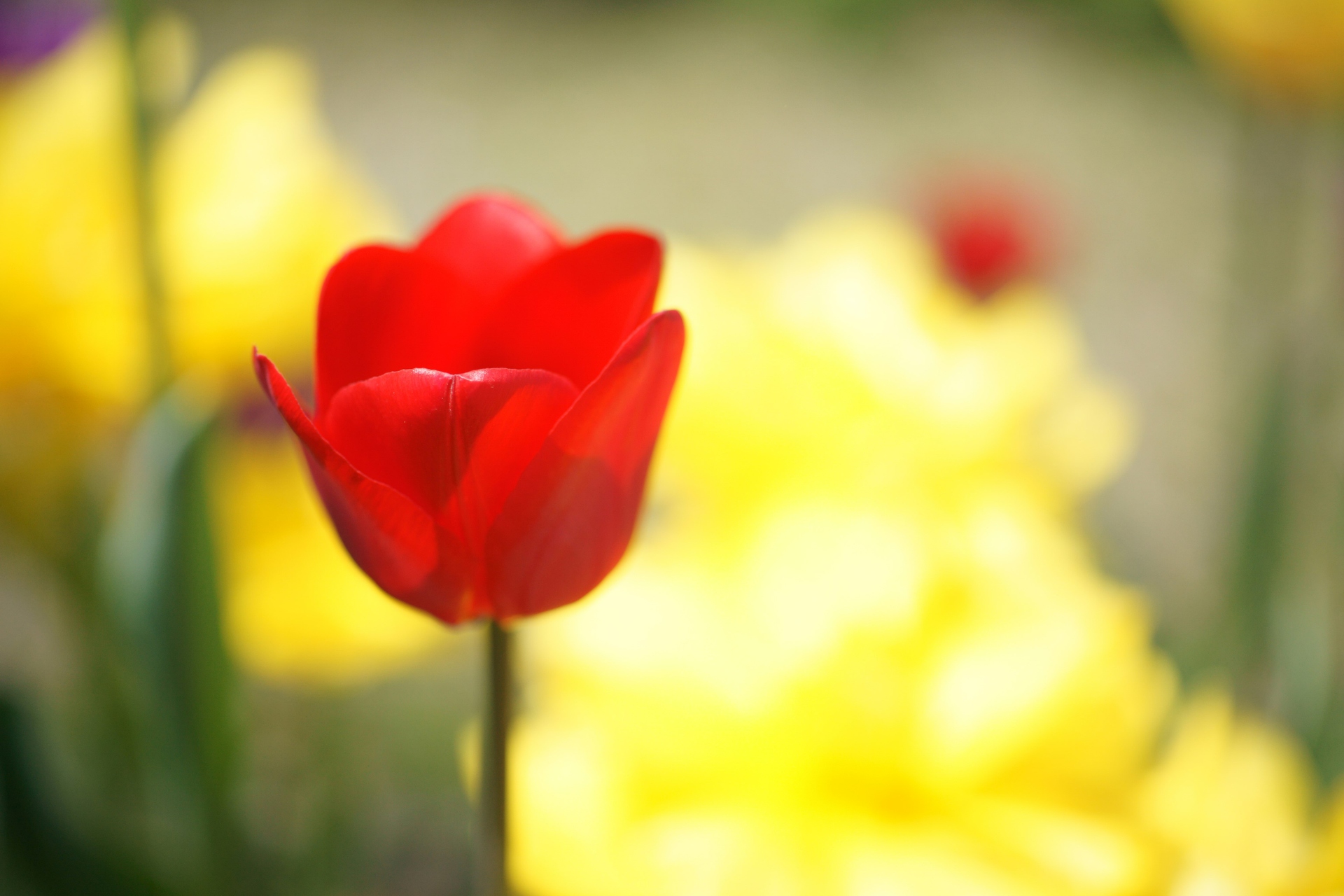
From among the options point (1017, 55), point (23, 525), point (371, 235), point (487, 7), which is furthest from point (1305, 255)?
point (487, 7)

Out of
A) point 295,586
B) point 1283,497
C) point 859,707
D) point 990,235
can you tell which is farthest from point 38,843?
point 990,235

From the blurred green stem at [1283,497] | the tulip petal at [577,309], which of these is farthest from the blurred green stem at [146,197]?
the blurred green stem at [1283,497]

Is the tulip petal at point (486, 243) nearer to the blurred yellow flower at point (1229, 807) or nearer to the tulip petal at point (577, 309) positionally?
the tulip petal at point (577, 309)

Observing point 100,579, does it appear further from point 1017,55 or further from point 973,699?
point 1017,55

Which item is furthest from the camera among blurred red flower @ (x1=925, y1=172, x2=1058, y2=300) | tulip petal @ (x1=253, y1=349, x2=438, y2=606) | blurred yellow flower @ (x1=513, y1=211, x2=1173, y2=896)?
blurred red flower @ (x1=925, y1=172, x2=1058, y2=300)

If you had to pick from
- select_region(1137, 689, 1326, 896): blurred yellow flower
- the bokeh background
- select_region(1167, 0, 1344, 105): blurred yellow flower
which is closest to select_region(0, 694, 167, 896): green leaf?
the bokeh background

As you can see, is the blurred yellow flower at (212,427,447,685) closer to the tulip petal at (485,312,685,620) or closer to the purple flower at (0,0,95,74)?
the purple flower at (0,0,95,74)
